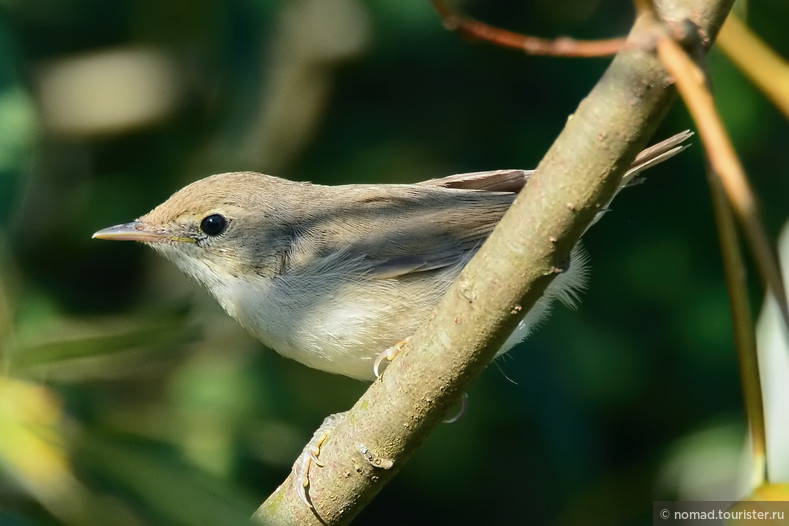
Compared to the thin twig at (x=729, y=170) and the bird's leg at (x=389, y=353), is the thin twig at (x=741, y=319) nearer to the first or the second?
the thin twig at (x=729, y=170)

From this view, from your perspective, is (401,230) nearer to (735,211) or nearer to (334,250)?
(334,250)

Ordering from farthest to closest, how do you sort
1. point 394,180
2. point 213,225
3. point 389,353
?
point 394,180 → point 213,225 → point 389,353

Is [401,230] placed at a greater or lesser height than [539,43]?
greater

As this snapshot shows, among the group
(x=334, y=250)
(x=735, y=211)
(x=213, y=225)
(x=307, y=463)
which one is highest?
(x=213, y=225)

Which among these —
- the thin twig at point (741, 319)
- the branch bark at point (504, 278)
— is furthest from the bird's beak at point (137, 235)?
the thin twig at point (741, 319)

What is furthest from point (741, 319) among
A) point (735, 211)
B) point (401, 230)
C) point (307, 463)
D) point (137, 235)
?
point (137, 235)

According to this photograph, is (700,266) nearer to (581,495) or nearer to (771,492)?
(581,495)
